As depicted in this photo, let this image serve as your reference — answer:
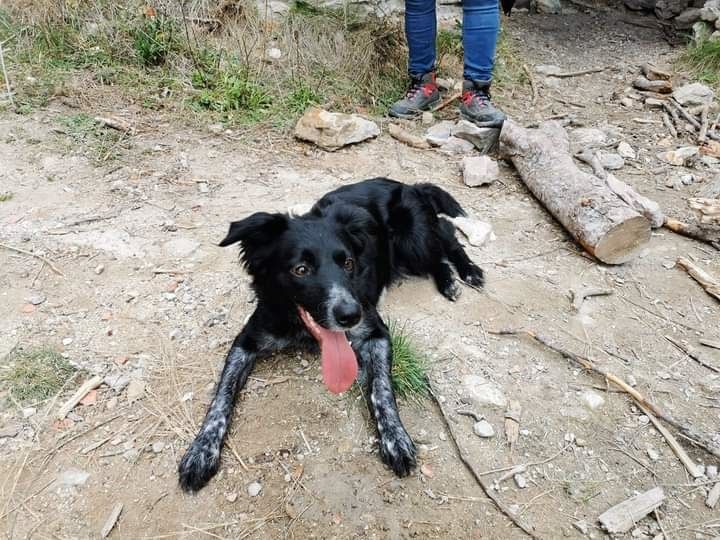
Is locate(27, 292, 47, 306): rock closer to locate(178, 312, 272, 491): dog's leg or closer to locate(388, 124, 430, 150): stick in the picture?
locate(178, 312, 272, 491): dog's leg

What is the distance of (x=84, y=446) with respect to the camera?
2.50m

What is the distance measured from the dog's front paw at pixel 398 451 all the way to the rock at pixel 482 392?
0.45 m

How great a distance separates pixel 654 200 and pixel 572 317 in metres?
1.84

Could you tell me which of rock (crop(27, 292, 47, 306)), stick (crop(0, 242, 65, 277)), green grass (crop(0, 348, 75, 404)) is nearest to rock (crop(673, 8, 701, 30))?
stick (crop(0, 242, 65, 277))

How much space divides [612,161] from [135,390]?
→ 4.33 metres

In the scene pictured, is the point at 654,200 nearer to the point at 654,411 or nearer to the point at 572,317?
the point at 572,317

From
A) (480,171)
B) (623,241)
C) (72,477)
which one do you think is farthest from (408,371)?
(480,171)

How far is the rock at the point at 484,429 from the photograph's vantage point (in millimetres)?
2572

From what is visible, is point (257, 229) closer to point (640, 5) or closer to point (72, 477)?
point (72, 477)

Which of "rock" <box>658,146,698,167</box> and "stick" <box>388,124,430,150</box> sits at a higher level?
"stick" <box>388,124,430,150</box>

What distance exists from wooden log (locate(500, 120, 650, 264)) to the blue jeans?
2.37 feet

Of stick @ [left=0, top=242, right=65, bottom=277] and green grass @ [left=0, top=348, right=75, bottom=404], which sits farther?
stick @ [left=0, top=242, right=65, bottom=277]

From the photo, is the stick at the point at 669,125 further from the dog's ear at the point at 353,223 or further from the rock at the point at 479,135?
the dog's ear at the point at 353,223

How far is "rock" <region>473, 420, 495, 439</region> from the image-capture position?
2572mm
